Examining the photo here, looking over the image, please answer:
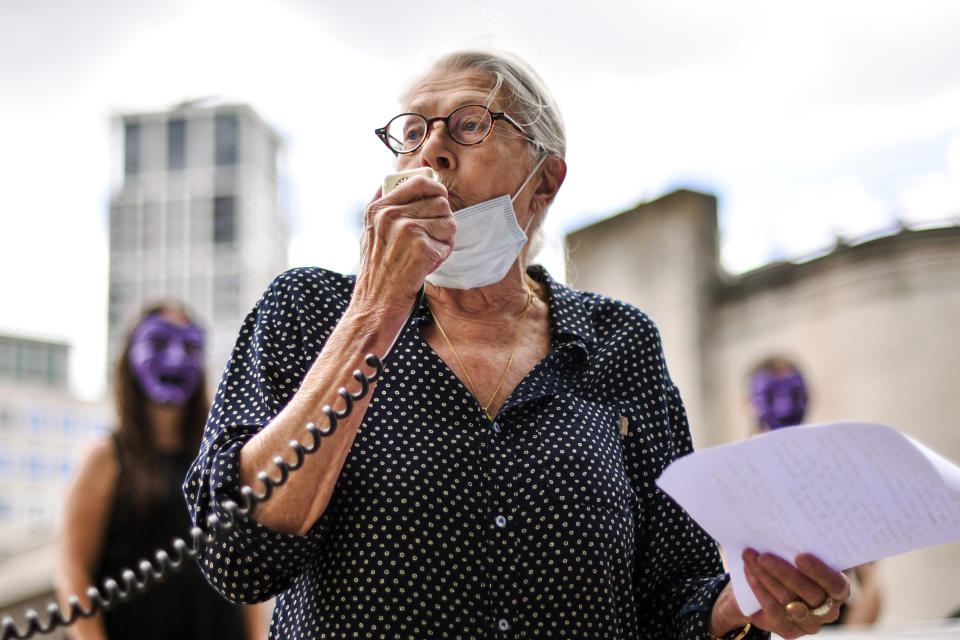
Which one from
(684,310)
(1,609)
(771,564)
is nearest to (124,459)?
(1,609)

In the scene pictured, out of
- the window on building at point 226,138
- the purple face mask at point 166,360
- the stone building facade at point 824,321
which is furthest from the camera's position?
the window on building at point 226,138

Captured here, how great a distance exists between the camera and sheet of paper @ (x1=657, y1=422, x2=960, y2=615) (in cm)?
133

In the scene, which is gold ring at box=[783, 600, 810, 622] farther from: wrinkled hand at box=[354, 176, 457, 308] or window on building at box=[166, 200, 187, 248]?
window on building at box=[166, 200, 187, 248]

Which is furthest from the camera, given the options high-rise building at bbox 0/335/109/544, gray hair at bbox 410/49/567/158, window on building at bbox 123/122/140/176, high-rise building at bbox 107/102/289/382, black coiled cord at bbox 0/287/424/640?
window on building at bbox 123/122/140/176

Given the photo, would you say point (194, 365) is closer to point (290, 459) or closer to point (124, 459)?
point (124, 459)

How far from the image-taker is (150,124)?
104 metres

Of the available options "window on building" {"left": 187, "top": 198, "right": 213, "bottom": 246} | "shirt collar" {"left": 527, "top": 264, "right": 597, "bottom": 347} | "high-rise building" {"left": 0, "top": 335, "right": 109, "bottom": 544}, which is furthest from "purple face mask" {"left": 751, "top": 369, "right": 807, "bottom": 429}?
"window on building" {"left": 187, "top": 198, "right": 213, "bottom": 246}

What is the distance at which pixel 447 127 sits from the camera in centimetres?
205

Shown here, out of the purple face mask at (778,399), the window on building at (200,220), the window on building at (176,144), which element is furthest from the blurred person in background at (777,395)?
the window on building at (176,144)

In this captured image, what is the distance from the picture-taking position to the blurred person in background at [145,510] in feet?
11.6

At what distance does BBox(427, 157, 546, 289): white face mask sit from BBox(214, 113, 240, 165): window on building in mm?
102249

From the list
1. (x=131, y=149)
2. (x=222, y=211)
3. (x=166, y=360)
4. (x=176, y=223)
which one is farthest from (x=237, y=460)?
(x=131, y=149)

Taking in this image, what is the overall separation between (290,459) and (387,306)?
28 cm

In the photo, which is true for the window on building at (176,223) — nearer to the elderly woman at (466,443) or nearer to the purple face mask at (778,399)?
the purple face mask at (778,399)
